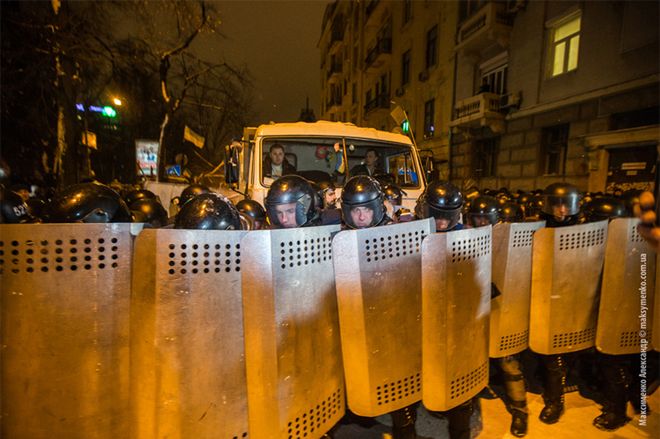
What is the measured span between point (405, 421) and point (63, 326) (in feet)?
7.02

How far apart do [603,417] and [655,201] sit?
2469 mm

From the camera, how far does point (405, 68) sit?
24.6 m

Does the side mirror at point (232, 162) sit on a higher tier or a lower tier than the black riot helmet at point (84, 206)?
higher

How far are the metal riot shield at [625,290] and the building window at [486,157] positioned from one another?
1378 cm

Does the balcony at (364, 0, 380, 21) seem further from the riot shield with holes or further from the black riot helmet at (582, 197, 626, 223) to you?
the riot shield with holes

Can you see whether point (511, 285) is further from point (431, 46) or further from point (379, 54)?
point (379, 54)

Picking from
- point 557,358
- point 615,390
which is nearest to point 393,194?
point 557,358

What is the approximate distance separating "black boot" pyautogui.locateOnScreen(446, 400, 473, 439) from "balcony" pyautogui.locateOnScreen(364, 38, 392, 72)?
2866 centimetres

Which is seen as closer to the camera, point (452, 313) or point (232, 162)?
point (452, 313)

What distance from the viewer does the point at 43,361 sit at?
4.66 feet

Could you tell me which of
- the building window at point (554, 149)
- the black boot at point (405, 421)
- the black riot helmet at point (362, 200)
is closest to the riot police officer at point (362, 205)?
the black riot helmet at point (362, 200)

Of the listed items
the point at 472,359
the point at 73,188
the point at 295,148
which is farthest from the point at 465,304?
the point at 295,148

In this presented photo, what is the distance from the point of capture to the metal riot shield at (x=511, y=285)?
259 centimetres

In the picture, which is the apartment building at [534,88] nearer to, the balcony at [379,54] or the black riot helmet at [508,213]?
the balcony at [379,54]
